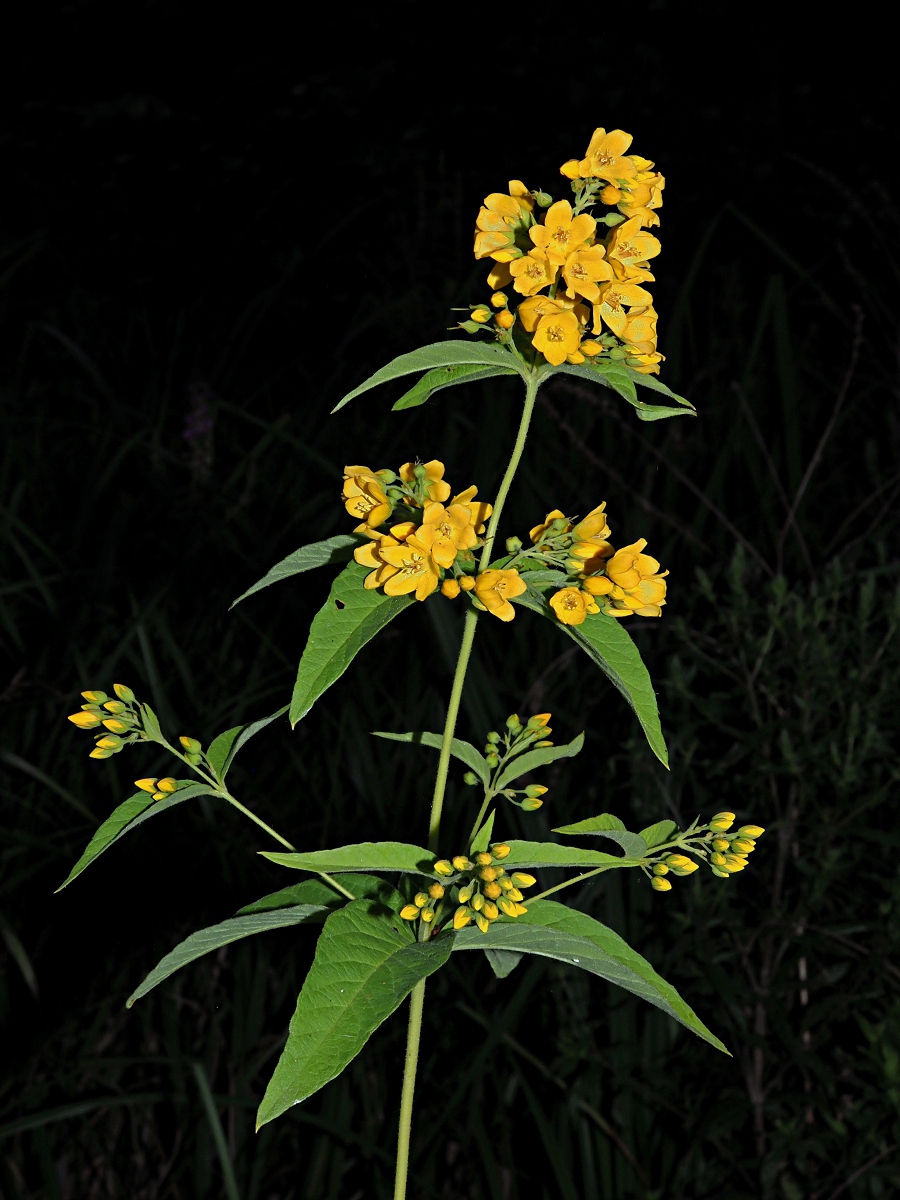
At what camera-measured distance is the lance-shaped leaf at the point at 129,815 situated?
0.84m

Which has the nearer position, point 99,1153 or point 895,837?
point 895,837

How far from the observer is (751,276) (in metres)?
5.28

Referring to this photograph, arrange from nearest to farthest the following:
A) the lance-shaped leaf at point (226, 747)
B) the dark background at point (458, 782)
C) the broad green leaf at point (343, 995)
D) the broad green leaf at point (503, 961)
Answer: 1. the broad green leaf at point (343, 995)
2. the lance-shaped leaf at point (226, 747)
3. the broad green leaf at point (503, 961)
4. the dark background at point (458, 782)

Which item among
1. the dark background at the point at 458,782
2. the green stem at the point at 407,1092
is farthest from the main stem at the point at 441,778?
the dark background at the point at 458,782

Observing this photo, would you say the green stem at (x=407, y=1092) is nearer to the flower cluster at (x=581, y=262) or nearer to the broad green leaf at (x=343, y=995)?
the broad green leaf at (x=343, y=995)

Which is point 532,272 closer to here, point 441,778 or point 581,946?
point 441,778

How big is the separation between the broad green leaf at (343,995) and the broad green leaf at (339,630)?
6.3 inches

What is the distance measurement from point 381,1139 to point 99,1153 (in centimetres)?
55

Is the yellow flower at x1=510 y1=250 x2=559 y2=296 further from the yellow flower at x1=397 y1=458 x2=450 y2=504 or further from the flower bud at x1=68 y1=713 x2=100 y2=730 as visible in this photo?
the flower bud at x1=68 y1=713 x2=100 y2=730

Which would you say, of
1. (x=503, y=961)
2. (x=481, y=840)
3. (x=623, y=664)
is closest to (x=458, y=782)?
(x=503, y=961)

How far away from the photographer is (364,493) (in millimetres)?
931

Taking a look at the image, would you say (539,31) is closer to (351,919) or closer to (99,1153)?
(99,1153)

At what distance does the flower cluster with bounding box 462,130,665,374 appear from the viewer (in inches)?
33.8

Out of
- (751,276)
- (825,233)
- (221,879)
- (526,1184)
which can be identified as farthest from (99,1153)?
(825,233)
